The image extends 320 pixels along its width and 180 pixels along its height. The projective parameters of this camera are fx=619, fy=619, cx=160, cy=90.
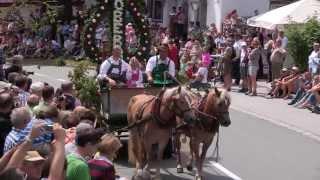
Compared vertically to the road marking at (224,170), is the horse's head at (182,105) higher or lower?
higher

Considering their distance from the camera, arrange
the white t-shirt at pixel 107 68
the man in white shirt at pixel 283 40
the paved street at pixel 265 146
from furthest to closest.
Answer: the man in white shirt at pixel 283 40, the white t-shirt at pixel 107 68, the paved street at pixel 265 146

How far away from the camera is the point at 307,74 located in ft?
63.0

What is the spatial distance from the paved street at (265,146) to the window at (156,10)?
18.4 meters

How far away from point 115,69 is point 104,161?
566 centimetres

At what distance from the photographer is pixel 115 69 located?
1123 cm

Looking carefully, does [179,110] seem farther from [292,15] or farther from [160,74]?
[292,15]

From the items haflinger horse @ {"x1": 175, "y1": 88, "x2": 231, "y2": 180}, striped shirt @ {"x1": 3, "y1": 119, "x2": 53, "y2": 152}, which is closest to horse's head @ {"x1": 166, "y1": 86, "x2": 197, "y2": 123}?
haflinger horse @ {"x1": 175, "y1": 88, "x2": 231, "y2": 180}

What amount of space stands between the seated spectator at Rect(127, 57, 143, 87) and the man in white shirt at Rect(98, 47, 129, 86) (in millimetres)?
103

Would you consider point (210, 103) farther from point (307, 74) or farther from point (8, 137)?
point (307, 74)

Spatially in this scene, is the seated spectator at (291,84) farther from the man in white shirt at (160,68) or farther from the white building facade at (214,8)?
the white building facade at (214,8)

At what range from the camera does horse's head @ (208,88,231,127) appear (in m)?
9.48

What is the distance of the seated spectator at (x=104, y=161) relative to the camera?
5.58 meters

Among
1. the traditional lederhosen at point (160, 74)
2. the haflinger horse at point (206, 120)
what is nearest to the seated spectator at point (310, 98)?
the traditional lederhosen at point (160, 74)

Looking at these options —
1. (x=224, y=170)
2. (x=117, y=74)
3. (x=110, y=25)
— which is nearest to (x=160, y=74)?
(x=117, y=74)
